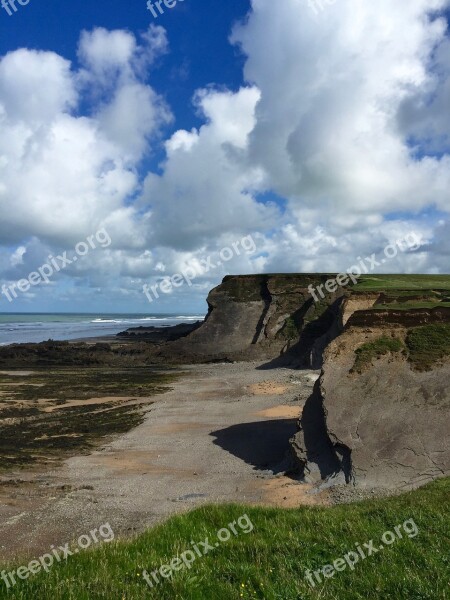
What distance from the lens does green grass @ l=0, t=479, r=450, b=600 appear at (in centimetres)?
529

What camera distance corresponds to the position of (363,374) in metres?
16.3

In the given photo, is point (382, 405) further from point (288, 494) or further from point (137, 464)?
point (137, 464)

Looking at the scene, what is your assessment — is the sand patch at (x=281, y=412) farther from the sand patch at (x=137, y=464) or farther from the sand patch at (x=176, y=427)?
the sand patch at (x=137, y=464)

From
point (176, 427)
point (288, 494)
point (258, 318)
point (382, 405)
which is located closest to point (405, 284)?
point (258, 318)

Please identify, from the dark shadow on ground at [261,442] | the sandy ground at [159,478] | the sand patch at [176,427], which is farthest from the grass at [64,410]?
the dark shadow on ground at [261,442]

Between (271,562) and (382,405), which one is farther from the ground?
(271,562)

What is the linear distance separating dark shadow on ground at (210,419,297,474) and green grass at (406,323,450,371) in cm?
509

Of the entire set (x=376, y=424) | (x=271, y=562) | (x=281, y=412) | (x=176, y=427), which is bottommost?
(x=281, y=412)

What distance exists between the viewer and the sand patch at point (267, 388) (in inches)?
1240

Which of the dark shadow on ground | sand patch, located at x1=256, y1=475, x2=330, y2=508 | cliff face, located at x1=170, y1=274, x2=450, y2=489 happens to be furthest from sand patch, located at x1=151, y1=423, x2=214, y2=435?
sand patch, located at x1=256, y1=475, x2=330, y2=508

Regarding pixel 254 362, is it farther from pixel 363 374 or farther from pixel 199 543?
pixel 199 543

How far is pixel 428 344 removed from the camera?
16.6 metres

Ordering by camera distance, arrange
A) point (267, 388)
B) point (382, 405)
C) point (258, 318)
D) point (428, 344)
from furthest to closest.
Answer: point (258, 318), point (267, 388), point (428, 344), point (382, 405)

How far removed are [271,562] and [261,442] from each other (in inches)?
533
